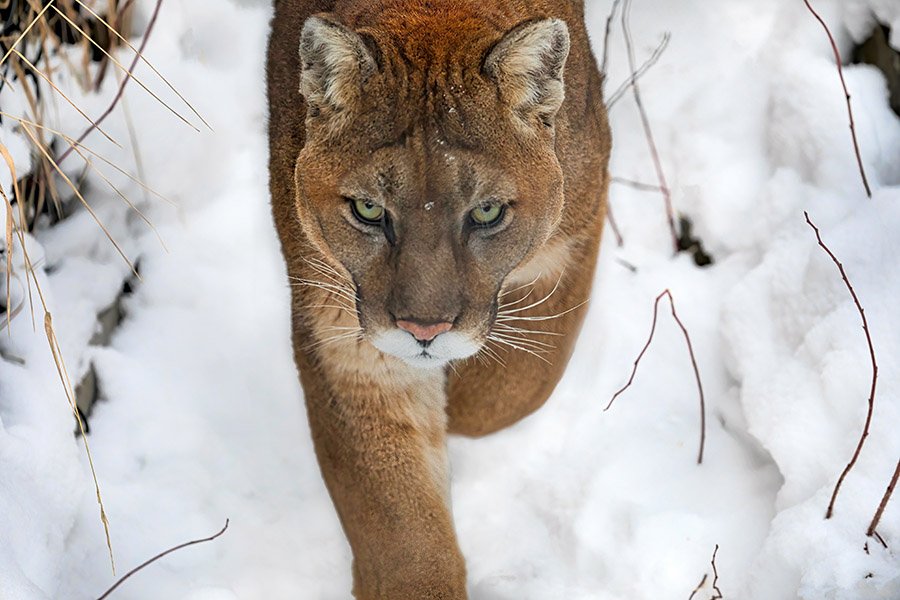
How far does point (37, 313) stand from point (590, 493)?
74.5 inches

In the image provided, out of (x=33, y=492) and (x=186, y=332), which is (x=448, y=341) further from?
(x=186, y=332)

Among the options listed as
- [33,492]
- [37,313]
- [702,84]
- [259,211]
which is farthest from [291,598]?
[702,84]

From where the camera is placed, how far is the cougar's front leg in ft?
12.2

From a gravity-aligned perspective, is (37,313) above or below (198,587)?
above

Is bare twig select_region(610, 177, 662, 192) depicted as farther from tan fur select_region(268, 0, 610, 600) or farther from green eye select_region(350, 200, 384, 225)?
green eye select_region(350, 200, 384, 225)

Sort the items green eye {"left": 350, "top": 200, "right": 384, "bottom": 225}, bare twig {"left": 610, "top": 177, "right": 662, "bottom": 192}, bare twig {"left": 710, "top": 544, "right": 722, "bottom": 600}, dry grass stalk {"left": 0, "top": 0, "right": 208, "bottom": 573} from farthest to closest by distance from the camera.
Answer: bare twig {"left": 610, "top": 177, "right": 662, "bottom": 192}
dry grass stalk {"left": 0, "top": 0, "right": 208, "bottom": 573}
bare twig {"left": 710, "top": 544, "right": 722, "bottom": 600}
green eye {"left": 350, "top": 200, "right": 384, "bottom": 225}

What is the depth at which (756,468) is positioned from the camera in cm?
412

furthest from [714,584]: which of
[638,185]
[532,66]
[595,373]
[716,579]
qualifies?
[638,185]

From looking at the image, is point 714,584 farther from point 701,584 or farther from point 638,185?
point 638,185

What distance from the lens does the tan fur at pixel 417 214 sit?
3.19m

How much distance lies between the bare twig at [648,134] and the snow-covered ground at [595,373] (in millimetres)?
51

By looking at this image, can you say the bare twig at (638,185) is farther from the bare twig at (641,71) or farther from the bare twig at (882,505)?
the bare twig at (882,505)

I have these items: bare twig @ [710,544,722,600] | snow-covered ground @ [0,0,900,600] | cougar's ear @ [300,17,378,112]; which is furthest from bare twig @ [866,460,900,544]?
cougar's ear @ [300,17,378,112]

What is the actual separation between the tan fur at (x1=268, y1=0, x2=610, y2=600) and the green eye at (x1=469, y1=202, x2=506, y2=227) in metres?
0.03
